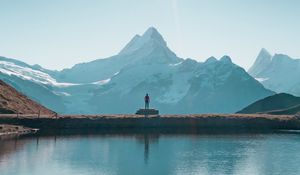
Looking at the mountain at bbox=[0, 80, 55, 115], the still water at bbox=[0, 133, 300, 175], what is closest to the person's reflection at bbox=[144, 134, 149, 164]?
the still water at bbox=[0, 133, 300, 175]

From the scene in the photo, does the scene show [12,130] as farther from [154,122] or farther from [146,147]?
[146,147]

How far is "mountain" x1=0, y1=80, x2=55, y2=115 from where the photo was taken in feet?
483

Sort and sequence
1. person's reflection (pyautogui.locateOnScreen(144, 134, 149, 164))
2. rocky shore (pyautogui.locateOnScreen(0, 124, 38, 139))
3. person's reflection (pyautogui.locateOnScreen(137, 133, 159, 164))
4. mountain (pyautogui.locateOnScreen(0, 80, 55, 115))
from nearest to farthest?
person's reflection (pyautogui.locateOnScreen(144, 134, 149, 164))
person's reflection (pyautogui.locateOnScreen(137, 133, 159, 164))
rocky shore (pyautogui.locateOnScreen(0, 124, 38, 139))
mountain (pyautogui.locateOnScreen(0, 80, 55, 115))

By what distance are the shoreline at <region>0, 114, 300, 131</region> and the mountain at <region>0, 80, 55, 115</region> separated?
445 inches

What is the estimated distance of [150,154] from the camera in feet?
289

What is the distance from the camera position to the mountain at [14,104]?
483ft

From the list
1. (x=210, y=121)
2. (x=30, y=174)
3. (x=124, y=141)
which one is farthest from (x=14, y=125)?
(x=30, y=174)

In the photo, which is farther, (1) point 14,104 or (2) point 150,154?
(1) point 14,104

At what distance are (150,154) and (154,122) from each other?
4781 centimetres

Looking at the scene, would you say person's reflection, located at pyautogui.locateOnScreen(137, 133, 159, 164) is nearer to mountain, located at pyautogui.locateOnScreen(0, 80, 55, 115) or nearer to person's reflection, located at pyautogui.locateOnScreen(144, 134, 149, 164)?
person's reflection, located at pyautogui.locateOnScreen(144, 134, 149, 164)

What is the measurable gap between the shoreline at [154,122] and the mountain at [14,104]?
11.3 meters

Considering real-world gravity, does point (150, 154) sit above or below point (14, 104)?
below

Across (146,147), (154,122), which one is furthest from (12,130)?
(146,147)

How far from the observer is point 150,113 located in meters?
146
